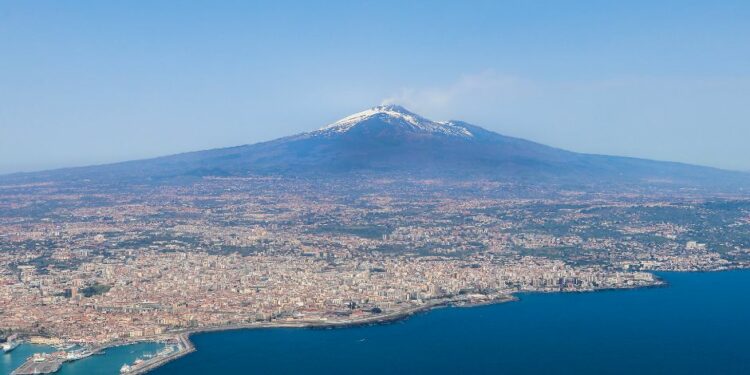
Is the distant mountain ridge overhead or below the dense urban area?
overhead

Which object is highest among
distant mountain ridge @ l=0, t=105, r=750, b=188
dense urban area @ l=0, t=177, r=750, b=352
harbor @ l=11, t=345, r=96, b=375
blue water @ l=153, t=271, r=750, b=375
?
distant mountain ridge @ l=0, t=105, r=750, b=188

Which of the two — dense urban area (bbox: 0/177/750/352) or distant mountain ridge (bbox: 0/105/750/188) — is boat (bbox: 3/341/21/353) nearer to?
dense urban area (bbox: 0/177/750/352)

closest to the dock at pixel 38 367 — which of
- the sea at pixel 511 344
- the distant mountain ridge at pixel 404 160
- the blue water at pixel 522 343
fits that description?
the sea at pixel 511 344

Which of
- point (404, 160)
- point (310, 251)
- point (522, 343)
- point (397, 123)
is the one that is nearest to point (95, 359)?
point (522, 343)

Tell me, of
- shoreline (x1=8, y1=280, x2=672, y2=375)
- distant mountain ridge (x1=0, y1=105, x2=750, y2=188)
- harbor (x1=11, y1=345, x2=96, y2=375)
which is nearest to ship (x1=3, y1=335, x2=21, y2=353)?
harbor (x1=11, y1=345, x2=96, y2=375)

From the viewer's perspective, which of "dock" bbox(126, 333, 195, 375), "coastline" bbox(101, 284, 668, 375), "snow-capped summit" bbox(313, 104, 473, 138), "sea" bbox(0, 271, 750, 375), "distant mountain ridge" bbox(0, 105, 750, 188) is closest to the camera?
"dock" bbox(126, 333, 195, 375)

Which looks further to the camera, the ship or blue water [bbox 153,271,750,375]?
the ship

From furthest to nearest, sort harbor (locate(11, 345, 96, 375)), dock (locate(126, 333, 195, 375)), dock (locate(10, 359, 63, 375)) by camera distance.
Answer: dock (locate(126, 333, 195, 375)) → harbor (locate(11, 345, 96, 375)) → dock (locate(10, 359, 63, 375))
